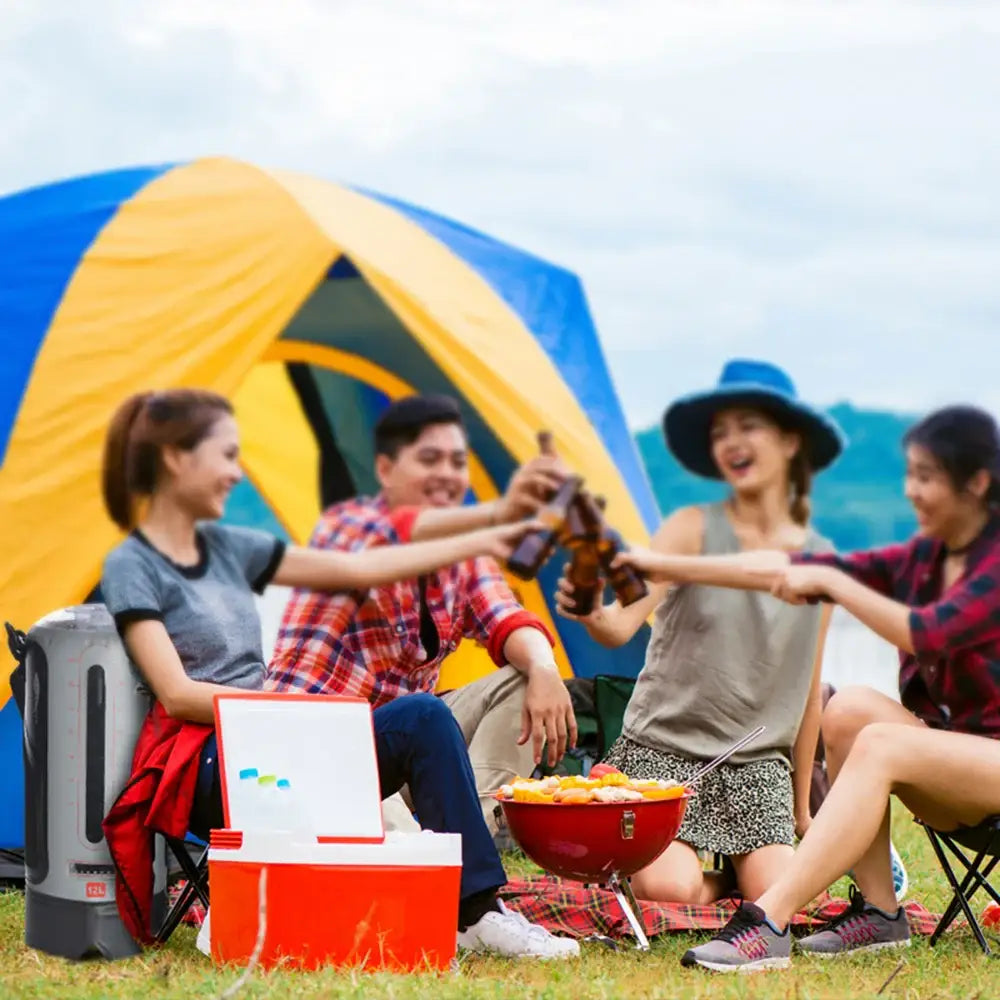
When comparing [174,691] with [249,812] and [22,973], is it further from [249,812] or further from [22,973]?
[22,973]

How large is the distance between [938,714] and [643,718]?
586 mm

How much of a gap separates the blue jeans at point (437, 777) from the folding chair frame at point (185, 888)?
0.12ft

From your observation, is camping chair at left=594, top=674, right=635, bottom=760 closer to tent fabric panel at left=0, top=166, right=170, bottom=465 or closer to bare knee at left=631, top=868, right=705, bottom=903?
bare knee at left=631, top=868, right=705, bottom=903

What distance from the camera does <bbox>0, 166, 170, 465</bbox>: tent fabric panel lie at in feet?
11.9

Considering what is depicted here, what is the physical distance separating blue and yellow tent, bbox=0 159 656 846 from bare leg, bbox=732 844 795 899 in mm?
1249

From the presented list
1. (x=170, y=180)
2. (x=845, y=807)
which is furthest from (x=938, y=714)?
(x=170, y=180)

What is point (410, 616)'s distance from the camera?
9.00 feet

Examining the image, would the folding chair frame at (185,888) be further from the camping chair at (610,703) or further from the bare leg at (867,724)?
the camping chair at (610,703)

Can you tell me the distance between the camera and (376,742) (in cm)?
249

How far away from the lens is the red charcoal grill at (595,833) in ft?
8.02

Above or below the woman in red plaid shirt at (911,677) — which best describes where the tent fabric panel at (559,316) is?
above

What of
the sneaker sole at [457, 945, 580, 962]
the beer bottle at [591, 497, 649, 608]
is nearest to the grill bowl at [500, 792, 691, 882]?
the sneaker sole at [457, 945, 580, 962]

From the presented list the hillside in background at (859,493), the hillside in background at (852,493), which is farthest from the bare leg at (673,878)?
the hillside in background at (859,493)

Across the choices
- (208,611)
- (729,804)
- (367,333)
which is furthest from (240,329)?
(729,804)
